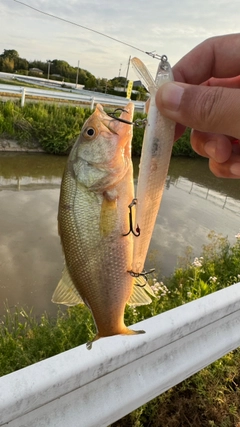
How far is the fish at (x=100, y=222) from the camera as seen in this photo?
3.48 feet

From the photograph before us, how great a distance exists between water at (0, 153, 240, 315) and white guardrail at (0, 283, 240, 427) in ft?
9.85

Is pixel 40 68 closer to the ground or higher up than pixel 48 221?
higher up

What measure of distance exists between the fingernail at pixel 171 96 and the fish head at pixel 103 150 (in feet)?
0.33

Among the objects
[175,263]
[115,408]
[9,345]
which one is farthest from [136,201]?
[175,263]

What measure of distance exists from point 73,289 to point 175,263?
486cm

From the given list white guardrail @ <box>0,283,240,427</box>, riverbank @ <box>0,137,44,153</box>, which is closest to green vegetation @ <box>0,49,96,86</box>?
riverbank @ <box>0,137,44,153</box>

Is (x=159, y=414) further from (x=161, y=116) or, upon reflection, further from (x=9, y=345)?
(x=161, y=116)

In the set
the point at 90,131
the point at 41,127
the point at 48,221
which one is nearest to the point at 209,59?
the point at 90,131

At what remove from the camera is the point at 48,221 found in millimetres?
6516

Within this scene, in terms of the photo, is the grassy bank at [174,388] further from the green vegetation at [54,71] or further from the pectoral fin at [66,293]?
the green vegetation at [54,71]

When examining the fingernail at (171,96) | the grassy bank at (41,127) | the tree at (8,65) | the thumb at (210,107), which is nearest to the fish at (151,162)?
the fingernail at (171,96)

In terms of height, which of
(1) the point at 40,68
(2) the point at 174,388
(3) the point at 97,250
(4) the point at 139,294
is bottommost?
(2) the point at 174,388

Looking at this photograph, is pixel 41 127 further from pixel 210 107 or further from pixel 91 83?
pixel 91 83

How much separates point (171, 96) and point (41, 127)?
9359mm
